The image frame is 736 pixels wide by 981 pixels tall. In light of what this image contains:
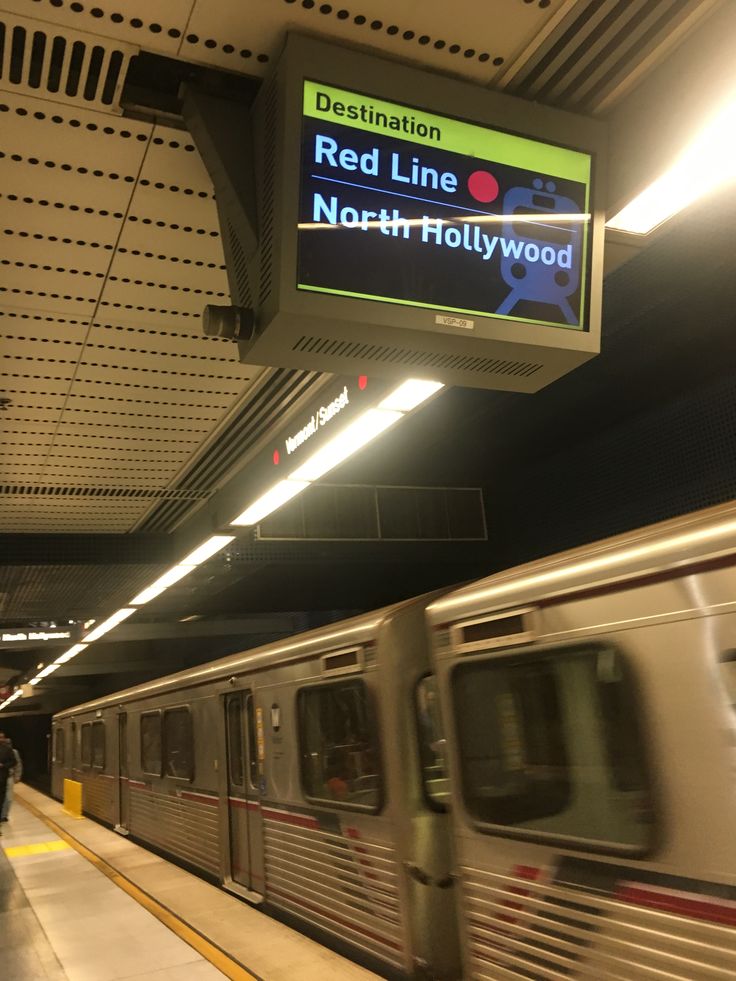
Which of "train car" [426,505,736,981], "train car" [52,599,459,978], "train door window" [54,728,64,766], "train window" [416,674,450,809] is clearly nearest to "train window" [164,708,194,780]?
"train car" [52,599,459,978]

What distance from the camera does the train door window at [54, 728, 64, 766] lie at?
2025 cm

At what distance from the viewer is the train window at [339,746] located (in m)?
4.93

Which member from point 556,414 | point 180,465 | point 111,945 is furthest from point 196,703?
point 556,414

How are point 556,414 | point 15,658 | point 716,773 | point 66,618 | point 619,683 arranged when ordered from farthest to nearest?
1. point 15,658
2. point 66,618
3. point 556,414
4. point 619,683
5. point 716,773

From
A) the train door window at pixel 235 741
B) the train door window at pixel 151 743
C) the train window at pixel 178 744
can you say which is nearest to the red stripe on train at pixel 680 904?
the train door window at pixel 235 741

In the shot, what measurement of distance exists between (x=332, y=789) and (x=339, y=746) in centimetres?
33

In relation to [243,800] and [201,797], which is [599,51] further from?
[201,797]

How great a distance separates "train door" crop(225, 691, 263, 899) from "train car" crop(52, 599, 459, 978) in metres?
0.02

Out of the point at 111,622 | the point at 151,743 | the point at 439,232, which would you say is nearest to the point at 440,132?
the point at 439,232

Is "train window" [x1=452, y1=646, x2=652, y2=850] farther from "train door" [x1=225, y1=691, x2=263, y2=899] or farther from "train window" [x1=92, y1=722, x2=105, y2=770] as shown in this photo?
"train window" [x1=92, y1=722, x2=105, y2=770]

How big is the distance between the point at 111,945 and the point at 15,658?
2187cm

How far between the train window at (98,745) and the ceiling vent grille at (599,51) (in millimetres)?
13565

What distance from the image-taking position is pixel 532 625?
3.35 meters

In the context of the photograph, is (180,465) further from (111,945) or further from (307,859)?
(111,945)
